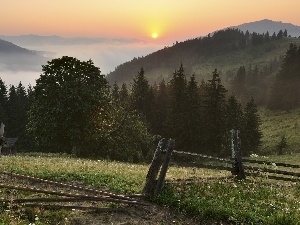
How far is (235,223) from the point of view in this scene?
1127 cm

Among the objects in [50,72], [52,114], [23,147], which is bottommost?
[23,147]

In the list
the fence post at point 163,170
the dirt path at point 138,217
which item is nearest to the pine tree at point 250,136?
the fence post at point 163,170

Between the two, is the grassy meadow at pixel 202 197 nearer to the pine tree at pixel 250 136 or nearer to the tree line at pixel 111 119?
the tree line at pixel 111 119

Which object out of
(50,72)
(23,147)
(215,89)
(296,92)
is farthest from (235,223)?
(296,92)

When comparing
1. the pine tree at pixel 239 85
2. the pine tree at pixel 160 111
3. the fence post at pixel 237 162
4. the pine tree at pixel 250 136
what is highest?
the pine tree at pixel 239 85

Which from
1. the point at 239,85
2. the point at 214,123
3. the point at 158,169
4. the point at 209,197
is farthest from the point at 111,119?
the point at 239,85

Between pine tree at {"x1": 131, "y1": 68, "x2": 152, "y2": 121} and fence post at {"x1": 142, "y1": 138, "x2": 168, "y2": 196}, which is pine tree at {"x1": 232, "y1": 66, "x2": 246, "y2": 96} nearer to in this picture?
pine tree at {"x1": 131, "y1": 68, "x2": 152, "y2": 121}

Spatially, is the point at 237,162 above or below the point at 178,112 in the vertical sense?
below

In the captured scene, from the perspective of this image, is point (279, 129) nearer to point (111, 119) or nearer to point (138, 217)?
point (111, 119)

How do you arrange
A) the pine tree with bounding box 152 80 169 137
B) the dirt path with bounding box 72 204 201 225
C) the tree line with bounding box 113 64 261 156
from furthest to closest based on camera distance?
the pine tree with bounding box 152 80 169 137 < the tree line with bounding box 113 64 261 156 < the dirt path with bounding box 72 204 201 225

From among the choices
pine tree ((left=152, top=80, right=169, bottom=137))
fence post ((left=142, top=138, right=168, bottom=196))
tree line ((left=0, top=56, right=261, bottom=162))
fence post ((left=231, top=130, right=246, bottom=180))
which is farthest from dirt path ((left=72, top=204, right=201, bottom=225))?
pine tree ((left=152, top=80, right=169, bottom=137))

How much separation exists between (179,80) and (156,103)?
14981 millimetres

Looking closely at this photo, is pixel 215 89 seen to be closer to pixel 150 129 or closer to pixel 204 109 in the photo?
pixel 204 109

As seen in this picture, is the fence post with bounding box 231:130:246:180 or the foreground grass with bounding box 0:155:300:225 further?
the fence post with bounding box 231:130:246:180
